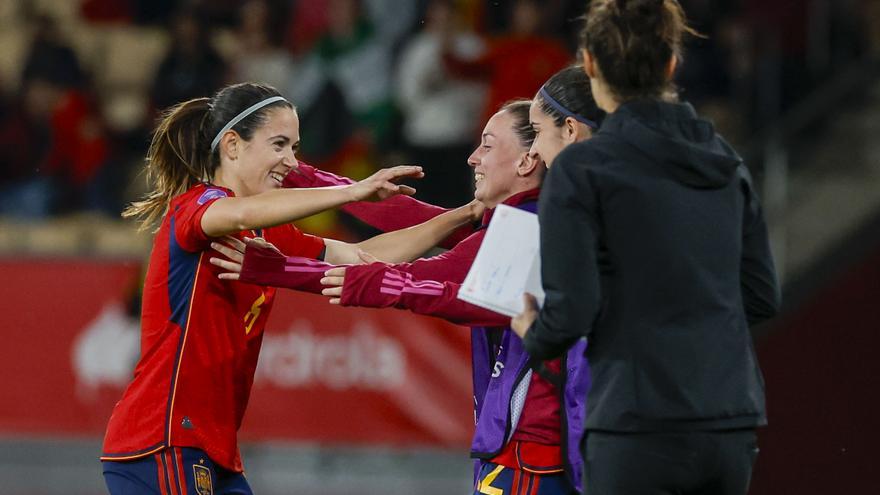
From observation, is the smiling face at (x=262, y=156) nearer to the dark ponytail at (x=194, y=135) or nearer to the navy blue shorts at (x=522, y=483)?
the dark ponytail at (x=194, y=135)

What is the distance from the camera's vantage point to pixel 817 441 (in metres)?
6.08

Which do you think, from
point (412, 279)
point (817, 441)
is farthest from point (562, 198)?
point (817, 441)

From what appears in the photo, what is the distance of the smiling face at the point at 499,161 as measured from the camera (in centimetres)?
389

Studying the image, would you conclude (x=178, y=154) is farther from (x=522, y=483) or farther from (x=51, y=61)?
(x=51, y=61)

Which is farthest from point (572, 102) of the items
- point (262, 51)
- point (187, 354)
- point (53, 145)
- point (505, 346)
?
point (53, 145)

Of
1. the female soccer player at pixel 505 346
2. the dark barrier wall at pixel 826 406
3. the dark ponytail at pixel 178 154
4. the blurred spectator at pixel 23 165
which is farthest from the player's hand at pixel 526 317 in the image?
the blurred spectator at pixel 23 165

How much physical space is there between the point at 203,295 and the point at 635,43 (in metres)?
1.56

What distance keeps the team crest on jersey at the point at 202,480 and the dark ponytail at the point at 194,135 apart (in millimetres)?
805

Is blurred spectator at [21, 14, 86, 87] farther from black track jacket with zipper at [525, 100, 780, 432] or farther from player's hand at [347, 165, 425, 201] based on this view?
black track jacket with zipper at [525, 100, 780, 432]

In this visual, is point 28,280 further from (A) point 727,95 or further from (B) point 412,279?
(B) point 412,279

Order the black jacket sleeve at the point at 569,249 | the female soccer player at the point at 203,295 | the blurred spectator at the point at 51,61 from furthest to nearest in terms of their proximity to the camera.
A: the blurred spectator at the point at 51,61
the female soccer player at the point at 203,295
the black jacket sleeve at the point at 569,249

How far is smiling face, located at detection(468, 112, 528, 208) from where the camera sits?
3.89 meters

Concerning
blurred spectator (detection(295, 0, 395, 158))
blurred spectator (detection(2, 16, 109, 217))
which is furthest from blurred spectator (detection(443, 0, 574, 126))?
blurred spectator (detection(2, 16, 109, 217))

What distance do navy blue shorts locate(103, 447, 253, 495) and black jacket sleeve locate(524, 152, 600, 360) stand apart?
4.51ft
